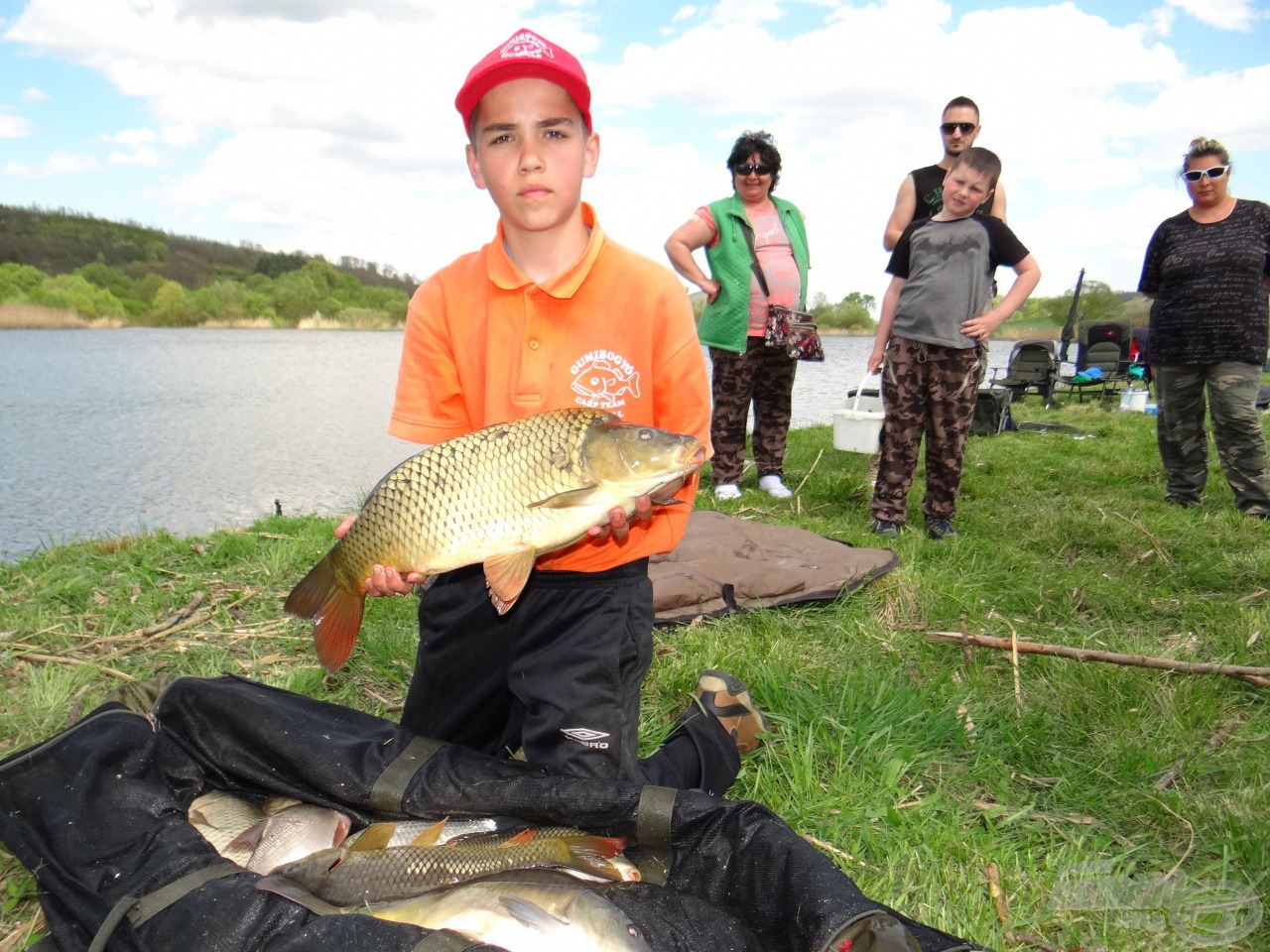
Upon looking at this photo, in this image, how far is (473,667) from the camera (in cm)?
191

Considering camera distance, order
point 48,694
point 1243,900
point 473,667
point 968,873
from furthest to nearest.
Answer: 1. point 48,694
2. point 473,667
3. point 968,873
4. point 1243,900

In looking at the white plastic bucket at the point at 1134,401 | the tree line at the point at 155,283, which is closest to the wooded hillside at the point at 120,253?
the tree line at the point at 155,283

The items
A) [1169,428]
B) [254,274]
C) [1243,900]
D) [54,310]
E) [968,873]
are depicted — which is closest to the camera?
[1243,900]

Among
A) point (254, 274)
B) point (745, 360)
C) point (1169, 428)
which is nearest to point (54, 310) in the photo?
point (254, 274)

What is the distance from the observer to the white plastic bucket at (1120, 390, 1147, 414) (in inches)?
388

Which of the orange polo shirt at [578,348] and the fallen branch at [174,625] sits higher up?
the orange polo shirt at [578,348]

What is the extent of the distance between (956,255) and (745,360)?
1.21 meters

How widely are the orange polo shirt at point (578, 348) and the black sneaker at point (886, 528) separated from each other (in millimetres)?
2182

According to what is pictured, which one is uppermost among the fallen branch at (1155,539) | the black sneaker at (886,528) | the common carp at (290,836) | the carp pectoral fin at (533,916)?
the fallen branch at (1155,539)

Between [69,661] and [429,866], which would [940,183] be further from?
[69,661]

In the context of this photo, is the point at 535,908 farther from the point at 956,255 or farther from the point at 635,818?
the point at 956,255

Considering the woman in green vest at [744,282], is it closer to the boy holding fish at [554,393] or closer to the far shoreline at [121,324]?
the boy holding fish at [554,393]

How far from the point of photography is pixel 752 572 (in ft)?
9.55

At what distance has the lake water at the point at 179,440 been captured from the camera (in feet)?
16.7
